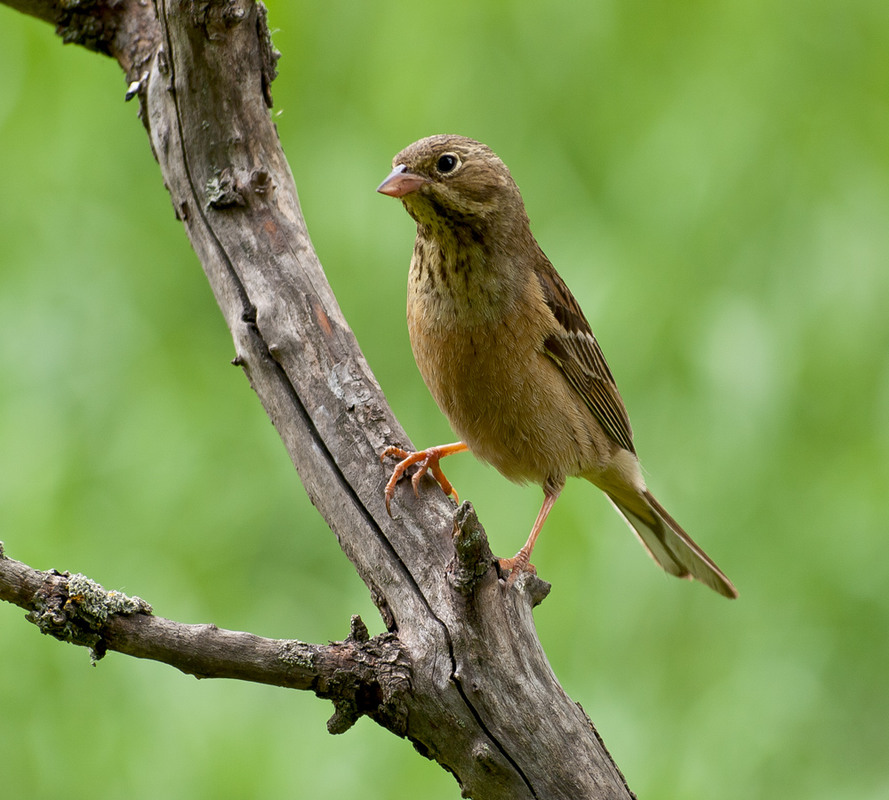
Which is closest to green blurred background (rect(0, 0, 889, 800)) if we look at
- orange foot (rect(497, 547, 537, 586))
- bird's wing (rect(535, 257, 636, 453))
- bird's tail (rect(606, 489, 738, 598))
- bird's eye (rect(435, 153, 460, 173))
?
bird's tail (rect(606, 489, 738, 598))

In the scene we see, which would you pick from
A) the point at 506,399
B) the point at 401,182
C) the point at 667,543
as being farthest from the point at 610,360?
the point at 401,182

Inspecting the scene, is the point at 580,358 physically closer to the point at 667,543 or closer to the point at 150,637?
the point at 667,543

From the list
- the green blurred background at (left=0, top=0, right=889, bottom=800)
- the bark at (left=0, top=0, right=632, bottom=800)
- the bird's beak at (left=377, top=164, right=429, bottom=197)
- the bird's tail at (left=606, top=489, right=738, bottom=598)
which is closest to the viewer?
the bark at (left=0, top=0, right=632, bottom=800)

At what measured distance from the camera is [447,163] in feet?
12.6

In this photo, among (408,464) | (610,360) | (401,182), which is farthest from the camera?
(610,360)

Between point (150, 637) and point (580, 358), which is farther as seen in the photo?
point (580, 358)

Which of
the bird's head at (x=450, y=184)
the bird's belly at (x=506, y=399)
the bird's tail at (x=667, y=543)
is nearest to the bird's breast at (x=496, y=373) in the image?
the bird's belly at (x=506, y=399)

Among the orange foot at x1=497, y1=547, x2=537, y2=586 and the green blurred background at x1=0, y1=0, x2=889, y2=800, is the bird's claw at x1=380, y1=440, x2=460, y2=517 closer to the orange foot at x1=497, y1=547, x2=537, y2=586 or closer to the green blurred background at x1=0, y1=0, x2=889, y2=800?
the orange foot at x1=497, y1=547, x2=537, y2=586

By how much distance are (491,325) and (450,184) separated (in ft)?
1.83

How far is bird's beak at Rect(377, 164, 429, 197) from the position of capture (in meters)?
3.70

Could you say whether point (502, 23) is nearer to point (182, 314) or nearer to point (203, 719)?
point (182, 314)

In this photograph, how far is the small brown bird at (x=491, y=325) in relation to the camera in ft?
12.7

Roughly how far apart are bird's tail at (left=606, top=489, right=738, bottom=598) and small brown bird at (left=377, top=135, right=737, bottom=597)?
588mm

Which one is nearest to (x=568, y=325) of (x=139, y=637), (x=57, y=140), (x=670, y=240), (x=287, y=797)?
(x=670, y=240)
